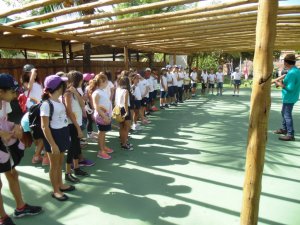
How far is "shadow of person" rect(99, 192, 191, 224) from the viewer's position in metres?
3.35

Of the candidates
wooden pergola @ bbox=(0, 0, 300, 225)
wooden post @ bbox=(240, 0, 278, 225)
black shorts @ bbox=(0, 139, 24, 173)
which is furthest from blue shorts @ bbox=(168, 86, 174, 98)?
wooden post @ bbox=(240, 0, 278, 225)

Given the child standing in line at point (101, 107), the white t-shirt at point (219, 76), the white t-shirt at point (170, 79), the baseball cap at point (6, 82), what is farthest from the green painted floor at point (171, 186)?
the white t-shirt at point (219, 76)

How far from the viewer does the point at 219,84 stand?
15672 millimetres

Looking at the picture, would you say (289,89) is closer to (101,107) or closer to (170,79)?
(101,107)

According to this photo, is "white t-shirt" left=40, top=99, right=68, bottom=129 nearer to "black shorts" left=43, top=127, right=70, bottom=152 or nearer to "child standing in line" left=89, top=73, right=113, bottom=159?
"black shorts" left=43, top=127, right=70, bottom=152

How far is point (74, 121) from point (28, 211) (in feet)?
4.48

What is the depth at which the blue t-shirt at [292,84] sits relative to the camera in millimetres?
6322

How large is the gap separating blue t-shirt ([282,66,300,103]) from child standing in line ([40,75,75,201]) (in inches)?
206

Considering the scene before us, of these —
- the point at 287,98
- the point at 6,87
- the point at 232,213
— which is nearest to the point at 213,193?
the point at 232,213

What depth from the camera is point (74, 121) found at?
4.10 meters

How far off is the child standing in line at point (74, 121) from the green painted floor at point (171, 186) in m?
0.28

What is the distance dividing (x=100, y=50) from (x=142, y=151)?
31.8ft

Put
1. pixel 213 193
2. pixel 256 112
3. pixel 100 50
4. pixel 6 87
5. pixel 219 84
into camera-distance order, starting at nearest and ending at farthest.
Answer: pixel 256 112
pixel 6 87
pixel 213 193
pixel 100 50
pixel 219 84

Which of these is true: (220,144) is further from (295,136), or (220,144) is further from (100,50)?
(100,50)
